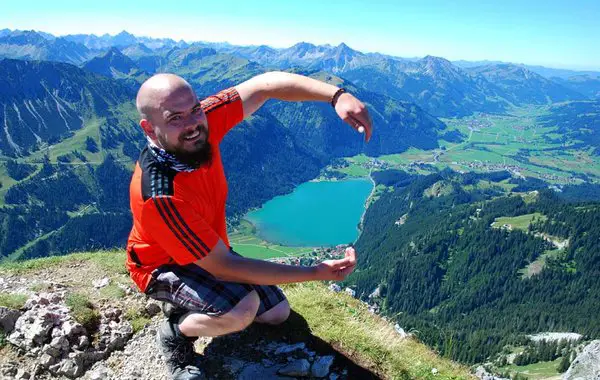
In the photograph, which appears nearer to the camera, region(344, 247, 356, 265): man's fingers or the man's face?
the man's face

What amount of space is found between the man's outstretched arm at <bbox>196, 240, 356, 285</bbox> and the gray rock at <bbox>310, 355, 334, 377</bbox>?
310cm

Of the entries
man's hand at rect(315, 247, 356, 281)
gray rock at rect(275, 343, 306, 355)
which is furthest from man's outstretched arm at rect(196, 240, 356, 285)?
gray rock at rect(275, 343, 306, 355)

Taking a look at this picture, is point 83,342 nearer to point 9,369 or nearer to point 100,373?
point 100,373

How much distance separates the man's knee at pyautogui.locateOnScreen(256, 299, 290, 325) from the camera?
8.23 m

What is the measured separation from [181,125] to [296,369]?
17.2 ft

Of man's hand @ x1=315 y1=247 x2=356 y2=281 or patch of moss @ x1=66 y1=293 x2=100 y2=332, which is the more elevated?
man's hand @ x1=315 y1=247 x2=356 y2=281

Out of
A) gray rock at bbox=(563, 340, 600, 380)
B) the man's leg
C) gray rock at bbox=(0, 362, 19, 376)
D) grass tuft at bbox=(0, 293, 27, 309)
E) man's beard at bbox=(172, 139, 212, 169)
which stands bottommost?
gray rock at bbox=(563, 340, 600, 380)

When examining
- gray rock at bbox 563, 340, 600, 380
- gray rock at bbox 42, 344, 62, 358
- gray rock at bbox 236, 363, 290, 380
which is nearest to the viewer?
gray rock at bbox 236, 363, 290, 380

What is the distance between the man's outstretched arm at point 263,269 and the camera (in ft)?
17.8

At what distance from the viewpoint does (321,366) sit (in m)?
8.08

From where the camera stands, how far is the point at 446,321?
176750 mm

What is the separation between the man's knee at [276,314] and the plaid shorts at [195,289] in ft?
5.33

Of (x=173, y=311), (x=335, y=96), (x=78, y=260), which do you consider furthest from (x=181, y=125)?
(x=78, y=260)

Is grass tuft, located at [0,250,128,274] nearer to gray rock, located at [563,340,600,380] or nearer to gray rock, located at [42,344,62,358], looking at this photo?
gray rock, located at [42,344,62,358]
